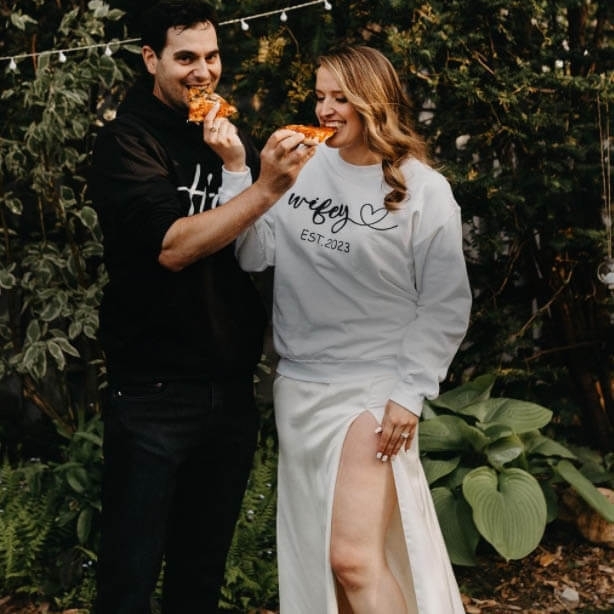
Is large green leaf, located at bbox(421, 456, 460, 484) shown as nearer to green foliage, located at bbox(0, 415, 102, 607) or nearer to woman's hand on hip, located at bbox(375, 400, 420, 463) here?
green foliage, located at bbox(0, 415, 102, 607)

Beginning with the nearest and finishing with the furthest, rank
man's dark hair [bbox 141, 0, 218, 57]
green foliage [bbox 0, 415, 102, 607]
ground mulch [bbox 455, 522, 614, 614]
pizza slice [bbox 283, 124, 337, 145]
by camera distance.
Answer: pizza slice [bbox 283, 124, 337, 145]
man's dark hair [bbox 141, 0, 218, 57]
green foliage [bbox 0, 415, 102, 607]
ground mulch [bbox 455, 522, 614, 614]

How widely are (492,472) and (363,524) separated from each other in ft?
5.27

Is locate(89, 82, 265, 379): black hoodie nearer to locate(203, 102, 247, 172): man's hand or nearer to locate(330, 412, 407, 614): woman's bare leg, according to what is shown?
locate(203, 102, 247, 172): man's hand

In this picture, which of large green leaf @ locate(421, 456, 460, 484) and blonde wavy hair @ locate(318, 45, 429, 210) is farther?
large green leaf @ locate(421, 456, 460, 484)

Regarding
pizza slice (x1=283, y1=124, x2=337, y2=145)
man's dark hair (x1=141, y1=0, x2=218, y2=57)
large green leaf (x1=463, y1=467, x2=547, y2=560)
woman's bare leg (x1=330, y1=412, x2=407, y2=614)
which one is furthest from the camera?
large green leaf (x1=463, y1=467, x2=547, y2=560)

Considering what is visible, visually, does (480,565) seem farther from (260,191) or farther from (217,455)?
(260,191)

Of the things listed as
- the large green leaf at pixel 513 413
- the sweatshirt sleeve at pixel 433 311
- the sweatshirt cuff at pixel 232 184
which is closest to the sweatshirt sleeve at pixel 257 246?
the sweatshirt cuff at pixel 232 184

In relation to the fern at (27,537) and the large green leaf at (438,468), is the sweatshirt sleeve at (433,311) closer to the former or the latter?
the large green leaf at (438,468)

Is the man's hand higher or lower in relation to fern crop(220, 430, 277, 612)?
higher

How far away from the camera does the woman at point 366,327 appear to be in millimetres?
2918

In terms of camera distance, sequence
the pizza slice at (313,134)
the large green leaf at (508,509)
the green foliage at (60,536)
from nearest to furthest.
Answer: the pizza slice at (313,134), the large green leaf at (508,509), the green foliage at (60,536)

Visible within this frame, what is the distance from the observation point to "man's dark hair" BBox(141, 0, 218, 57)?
3.03 m

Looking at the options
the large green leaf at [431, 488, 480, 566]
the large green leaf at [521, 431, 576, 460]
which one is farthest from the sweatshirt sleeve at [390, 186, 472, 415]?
the large green leaf at [521, 431, 576, 460]

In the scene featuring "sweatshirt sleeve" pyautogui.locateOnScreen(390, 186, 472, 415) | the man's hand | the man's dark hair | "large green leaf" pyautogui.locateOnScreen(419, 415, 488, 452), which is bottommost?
"large green leaf" pyautogui.locateOnScreen(419, 415, 488, 452)
